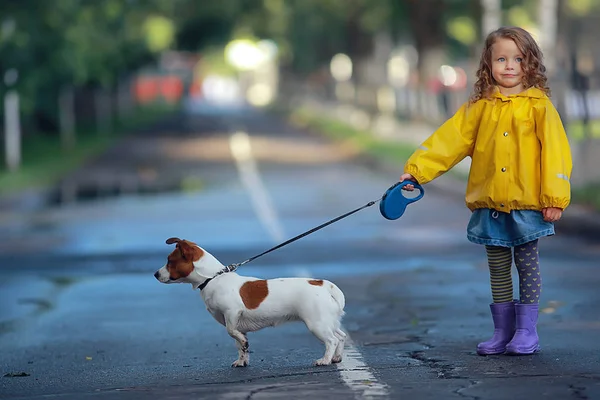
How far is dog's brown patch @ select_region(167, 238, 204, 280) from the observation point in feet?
26.5

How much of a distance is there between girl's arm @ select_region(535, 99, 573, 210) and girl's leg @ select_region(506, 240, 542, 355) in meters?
0.36

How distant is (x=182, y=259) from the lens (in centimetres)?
809

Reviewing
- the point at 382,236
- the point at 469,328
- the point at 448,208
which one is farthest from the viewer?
the point at 448,208

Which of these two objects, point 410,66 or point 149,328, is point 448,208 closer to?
point 149,328

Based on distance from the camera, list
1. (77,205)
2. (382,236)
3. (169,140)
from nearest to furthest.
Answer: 1. (382,236)
2. (77,205)
3. (169,140)

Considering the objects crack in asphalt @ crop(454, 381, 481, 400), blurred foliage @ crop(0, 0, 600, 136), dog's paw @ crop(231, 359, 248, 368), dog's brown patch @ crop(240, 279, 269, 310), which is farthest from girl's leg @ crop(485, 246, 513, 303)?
blurred foliage @ crop(0, 0, 600, 136)

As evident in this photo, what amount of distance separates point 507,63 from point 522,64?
83 mm

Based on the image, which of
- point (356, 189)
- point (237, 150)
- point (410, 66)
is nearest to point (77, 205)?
point (356, 189)

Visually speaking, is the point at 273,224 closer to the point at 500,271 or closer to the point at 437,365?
the point at 500,271

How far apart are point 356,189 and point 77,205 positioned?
16.9ft

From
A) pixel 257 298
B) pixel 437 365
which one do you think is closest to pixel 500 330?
pixel 437 365

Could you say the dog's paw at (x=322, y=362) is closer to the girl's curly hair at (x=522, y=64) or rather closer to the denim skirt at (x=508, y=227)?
the denim skirt at (x=508, y=227)

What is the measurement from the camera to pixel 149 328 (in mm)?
10516

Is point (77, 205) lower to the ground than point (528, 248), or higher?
lower
